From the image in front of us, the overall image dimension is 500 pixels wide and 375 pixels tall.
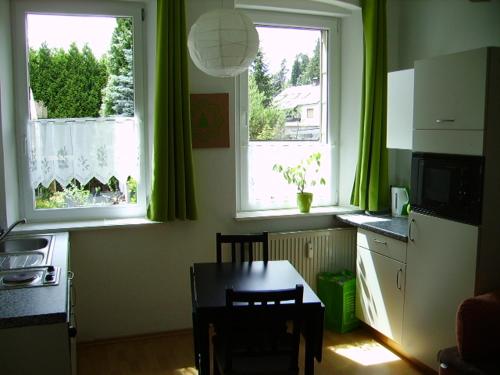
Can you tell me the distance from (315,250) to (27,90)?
95.8 inches

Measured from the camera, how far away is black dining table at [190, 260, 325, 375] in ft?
7.56

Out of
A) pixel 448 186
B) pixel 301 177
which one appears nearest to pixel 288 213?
pixel 301 177

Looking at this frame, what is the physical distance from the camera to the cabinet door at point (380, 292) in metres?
3.35

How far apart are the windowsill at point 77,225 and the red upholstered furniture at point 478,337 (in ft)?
6.91

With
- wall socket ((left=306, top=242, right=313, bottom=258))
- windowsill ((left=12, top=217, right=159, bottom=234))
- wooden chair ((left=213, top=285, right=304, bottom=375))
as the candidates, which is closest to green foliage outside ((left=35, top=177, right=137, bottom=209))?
windowsill ((left=12, top=217, right=159, bottom=234))

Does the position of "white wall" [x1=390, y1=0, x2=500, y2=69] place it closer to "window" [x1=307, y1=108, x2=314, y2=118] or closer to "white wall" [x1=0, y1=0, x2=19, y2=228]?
"window" [x1=307, y1=108, x2=314, y2=118]

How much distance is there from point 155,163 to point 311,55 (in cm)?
168

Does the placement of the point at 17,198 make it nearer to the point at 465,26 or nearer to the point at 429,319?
the point at 429,319

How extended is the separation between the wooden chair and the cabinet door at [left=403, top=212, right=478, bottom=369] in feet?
3.23

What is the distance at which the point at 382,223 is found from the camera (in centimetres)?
363

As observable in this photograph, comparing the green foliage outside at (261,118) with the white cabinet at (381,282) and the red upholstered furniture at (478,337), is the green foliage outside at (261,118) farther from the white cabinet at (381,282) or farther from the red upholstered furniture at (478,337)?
the red upholstered furniture at (478,337)

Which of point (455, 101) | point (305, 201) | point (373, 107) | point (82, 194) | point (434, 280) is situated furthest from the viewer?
point (305, 201)

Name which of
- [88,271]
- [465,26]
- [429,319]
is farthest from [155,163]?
[465,26]

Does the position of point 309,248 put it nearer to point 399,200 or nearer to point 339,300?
point 339,300
